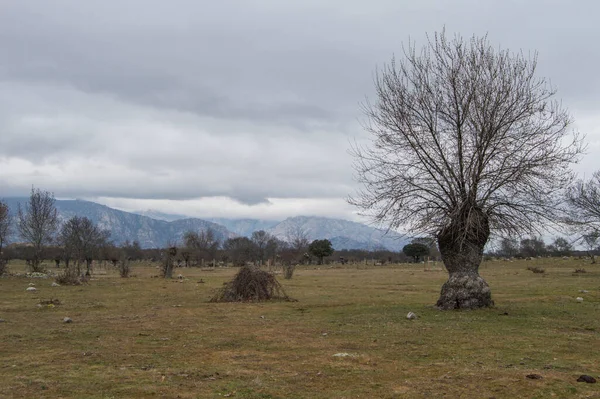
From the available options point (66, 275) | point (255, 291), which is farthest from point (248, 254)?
point (255, 291)

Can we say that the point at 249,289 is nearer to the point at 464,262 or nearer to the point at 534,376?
the point at 464,262

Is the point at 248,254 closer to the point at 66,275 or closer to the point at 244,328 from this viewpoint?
the point at 66,275

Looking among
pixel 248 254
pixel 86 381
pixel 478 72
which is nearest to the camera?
pixel 86 381

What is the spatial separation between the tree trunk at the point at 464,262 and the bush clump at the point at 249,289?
28.3 feet

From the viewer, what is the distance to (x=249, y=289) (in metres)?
23.9

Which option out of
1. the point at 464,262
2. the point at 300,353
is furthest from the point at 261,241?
the point at 300,353

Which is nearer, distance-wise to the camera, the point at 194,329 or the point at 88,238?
the point at 194,329

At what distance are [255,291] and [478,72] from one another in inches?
544

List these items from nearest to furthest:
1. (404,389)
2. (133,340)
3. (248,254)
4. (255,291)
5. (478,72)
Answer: (404,389) < (133,340) < (478,72) < (255,291) < (248,254)

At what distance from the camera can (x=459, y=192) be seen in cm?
1759

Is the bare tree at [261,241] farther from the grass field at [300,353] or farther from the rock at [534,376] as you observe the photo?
the rock at [534,376]

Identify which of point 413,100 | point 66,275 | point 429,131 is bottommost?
point 66,275

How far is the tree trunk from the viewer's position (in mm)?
17312

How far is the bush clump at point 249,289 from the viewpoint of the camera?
23.7 meters
